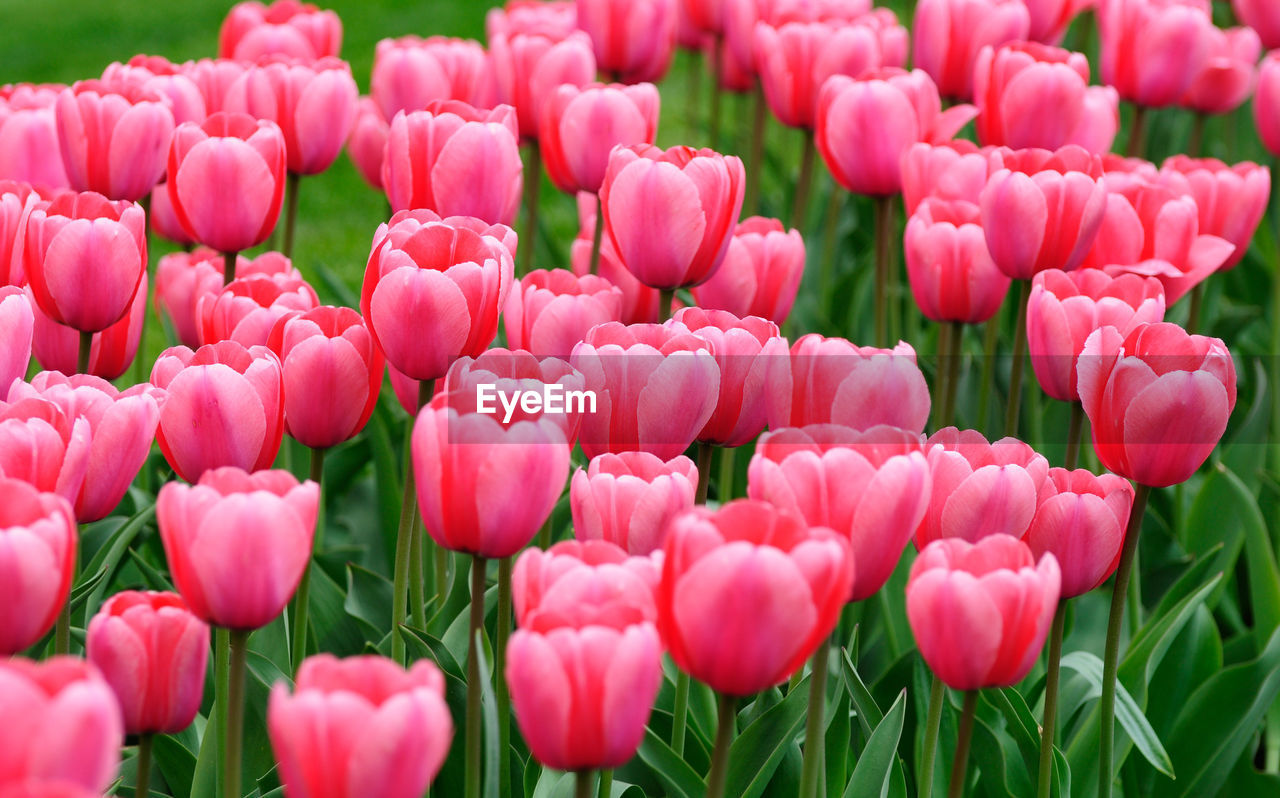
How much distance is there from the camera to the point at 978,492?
3.68 feet

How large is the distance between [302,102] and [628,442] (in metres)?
1.04

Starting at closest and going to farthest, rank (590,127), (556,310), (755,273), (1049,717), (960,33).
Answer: (1049,717) < (556,310) < (755,273) < (590,127) < (960,33)

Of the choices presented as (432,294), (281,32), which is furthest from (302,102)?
(432,294)

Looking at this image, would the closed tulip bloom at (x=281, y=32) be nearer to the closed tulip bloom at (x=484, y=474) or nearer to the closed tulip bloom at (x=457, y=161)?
the closed tulip bloom at (x=457, y=161)

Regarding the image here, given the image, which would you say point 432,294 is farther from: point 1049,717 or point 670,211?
point 1049,717

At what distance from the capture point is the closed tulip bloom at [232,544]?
0.94m

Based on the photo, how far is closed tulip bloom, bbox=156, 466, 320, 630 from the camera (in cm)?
94

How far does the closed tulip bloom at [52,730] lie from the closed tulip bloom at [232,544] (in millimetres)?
249

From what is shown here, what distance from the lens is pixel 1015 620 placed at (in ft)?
3.23

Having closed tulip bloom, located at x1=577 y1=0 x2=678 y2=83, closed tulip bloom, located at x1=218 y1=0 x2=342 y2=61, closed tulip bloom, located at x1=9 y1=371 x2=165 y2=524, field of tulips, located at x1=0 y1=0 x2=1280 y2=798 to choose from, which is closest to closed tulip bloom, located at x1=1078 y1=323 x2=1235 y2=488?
field of tulips, located at x1=0 y1=0 x2=1280 y2=798

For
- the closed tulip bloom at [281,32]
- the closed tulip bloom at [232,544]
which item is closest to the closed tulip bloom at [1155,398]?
the closed tulip bloom at [232,544]

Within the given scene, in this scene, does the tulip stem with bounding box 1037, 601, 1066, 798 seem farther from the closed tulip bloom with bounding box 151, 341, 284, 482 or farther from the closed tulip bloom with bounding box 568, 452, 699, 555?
the closed tulip bloom with bounding box 151, 341, 284, 482

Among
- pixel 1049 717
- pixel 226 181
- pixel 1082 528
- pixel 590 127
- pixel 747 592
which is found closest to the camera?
pixel 747 592

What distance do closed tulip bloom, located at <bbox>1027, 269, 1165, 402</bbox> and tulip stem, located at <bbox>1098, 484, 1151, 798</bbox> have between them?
0.21 metres
